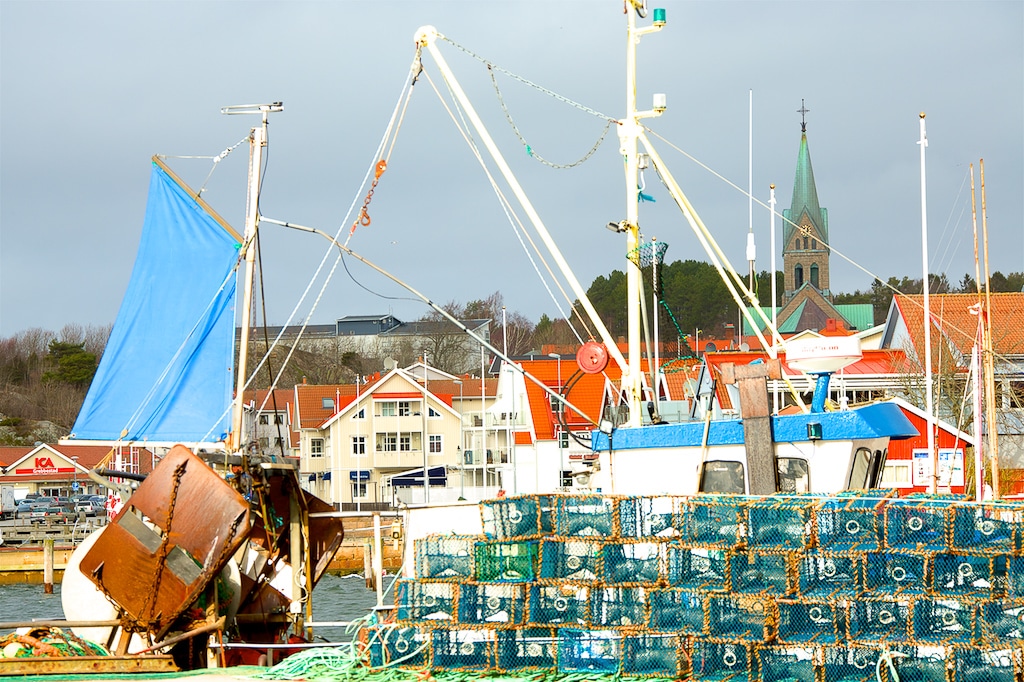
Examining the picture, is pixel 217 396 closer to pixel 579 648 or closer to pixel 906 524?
pixel 579 648

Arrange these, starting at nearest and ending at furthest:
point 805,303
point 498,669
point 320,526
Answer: point 498,669
point 320,526
point 805,303

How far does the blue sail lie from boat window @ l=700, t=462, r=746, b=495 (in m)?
8.95

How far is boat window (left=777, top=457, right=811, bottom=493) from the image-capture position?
12.5 meters

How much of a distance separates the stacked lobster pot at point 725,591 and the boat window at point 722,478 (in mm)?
1444

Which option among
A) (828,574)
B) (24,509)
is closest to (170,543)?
(828,574)

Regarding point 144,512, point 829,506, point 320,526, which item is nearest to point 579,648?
point 829,506

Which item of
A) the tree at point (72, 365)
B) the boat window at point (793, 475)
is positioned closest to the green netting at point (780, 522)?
the boat window at point (793, 475)

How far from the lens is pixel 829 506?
35.6 ft

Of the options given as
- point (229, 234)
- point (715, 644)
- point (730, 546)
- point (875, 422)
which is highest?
point (229, 234)

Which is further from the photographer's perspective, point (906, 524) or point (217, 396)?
point (217, 396)

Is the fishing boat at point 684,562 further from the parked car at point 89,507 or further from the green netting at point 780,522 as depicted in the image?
the parked car at point 89,507

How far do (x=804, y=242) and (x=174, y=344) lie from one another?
137m

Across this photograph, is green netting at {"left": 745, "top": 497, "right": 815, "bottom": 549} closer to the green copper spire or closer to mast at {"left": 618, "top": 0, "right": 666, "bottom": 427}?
mast at {"left": 618, "top": 0, "right": 666, "bottom": 427}

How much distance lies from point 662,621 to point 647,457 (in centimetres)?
256
